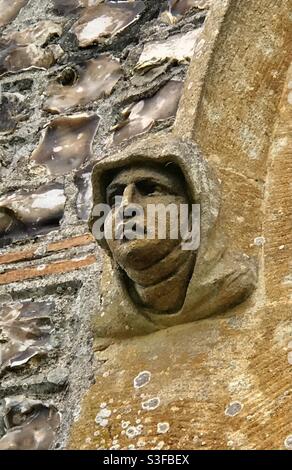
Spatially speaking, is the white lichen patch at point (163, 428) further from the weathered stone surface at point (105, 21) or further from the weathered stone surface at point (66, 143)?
the weathered stone surface at point (105, 21)

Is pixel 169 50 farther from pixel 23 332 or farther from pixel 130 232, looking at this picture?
pixel 130 232

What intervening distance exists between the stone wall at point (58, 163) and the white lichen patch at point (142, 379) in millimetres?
126

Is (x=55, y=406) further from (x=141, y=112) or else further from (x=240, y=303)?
(x=141, y=112)

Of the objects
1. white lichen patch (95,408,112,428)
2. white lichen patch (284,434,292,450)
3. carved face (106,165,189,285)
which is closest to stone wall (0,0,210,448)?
white lichen patch (95,408,112,428)

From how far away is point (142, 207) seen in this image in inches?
68.0

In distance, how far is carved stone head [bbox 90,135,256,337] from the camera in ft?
5.59

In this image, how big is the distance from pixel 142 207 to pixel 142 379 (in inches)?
10.2

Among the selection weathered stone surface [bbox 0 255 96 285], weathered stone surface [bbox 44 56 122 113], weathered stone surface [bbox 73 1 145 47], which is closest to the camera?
weathered stone surface [bbox 0 255 96 285]

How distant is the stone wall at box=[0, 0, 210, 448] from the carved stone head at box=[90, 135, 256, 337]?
0.15 m

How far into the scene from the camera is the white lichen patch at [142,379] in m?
1.70

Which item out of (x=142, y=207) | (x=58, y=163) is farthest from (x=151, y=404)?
(x=58, y=163)

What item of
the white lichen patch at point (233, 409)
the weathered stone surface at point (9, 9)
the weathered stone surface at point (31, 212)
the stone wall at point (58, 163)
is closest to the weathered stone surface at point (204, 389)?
the white lichen patch at point (233, 409)

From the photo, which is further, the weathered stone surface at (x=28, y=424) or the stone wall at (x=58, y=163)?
the stone wall at (x=58, y=163)

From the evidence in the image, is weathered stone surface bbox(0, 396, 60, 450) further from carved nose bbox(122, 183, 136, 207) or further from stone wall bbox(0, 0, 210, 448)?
carved nose bbox(122, 183, 136, 207)
